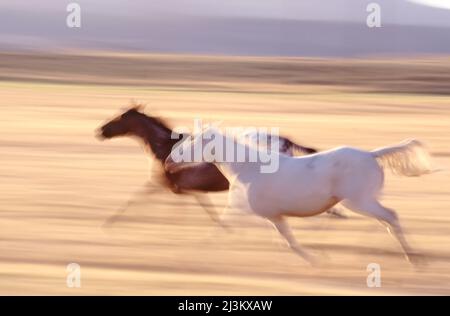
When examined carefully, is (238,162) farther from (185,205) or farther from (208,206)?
(185,205)

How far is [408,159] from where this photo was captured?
744 cm

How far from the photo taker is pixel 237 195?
728 centimetres

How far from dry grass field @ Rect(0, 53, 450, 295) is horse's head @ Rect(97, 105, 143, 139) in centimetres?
72

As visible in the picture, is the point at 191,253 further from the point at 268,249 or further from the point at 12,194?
the point at 12,194

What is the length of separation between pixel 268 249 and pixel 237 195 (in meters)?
1.08

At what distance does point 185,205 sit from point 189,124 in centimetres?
656

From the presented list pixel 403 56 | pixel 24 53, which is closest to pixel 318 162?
pixel 24 53

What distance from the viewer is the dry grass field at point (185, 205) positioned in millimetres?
7230

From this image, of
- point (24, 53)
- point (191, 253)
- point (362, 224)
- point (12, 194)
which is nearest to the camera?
point (191, 253)

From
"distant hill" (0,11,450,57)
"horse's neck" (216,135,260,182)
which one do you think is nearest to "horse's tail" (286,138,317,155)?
"horse's neck" (216,135,260,182)

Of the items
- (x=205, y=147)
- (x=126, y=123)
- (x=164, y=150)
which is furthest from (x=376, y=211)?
(x=126, y=123)

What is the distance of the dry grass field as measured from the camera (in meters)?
7.23

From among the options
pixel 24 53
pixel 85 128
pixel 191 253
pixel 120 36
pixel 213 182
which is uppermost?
pixel 120 36

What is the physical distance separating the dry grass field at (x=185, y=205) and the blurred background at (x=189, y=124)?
0.02 meters
